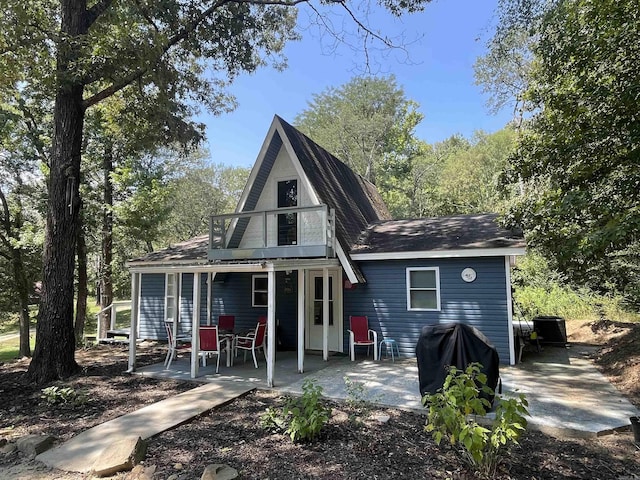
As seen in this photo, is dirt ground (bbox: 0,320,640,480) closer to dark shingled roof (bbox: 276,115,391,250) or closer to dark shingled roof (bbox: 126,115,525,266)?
dark shingled roof (bbox: 126,115,525,266)

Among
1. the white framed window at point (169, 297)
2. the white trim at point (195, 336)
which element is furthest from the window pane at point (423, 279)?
the white framed window at point (169, 297)

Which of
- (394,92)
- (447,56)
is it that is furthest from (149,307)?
(394,92)

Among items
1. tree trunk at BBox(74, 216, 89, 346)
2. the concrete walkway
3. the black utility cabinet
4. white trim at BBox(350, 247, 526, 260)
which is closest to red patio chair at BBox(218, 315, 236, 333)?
the concrete walkway

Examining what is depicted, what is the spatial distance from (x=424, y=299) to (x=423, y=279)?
49cm

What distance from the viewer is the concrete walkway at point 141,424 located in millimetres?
4082

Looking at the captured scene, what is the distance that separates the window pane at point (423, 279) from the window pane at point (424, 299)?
148mm

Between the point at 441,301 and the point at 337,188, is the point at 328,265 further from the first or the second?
the point at 337,188

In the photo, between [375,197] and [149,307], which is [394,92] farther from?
[149,307]

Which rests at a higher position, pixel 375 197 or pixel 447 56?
pixel 447 56

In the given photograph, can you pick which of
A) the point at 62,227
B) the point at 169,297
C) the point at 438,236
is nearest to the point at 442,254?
the point at 438,236

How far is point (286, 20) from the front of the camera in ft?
36.3

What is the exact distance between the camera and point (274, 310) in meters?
6.91

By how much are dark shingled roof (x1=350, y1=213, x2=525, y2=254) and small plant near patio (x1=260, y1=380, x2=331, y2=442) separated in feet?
17.9

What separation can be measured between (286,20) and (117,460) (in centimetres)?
1133
